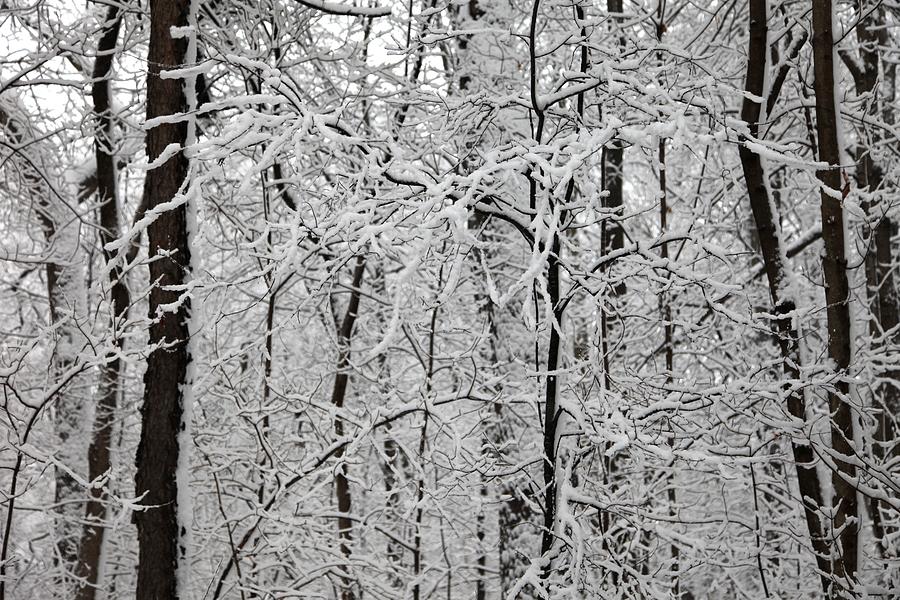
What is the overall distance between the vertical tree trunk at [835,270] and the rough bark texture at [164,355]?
3379 mm

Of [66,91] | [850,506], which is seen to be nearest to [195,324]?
[850,506]

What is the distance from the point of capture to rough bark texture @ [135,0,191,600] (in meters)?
4.07

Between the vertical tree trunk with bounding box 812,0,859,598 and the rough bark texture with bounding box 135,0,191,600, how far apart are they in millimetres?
3379

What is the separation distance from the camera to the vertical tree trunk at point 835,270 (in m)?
3.52

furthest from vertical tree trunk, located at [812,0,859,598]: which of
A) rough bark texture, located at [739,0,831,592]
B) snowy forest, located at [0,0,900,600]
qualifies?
rough bark texture, located at [739,0,831,592]

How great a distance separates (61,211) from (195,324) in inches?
211

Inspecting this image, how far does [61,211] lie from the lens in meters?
8.52

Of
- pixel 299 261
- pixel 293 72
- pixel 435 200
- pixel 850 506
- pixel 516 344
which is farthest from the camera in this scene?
pixel 293 72

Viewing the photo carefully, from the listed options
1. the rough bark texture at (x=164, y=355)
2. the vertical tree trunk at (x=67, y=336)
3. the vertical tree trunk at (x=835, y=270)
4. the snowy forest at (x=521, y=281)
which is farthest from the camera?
the vertical tree trunk at (x=67, y=336)

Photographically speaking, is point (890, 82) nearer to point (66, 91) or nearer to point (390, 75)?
point (390, 75)

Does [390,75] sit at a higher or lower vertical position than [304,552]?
higher

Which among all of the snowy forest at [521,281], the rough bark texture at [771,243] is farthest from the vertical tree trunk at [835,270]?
the rough bark texture at [771,243]

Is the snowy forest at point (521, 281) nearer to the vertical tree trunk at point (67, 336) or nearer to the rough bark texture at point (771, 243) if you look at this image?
the rough bark texture at point (771, 243)

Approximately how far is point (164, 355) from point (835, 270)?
11.8 feet
